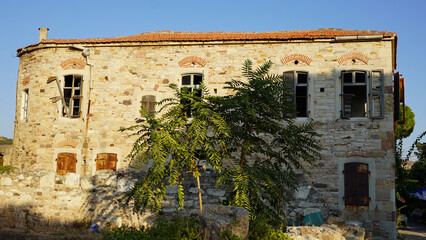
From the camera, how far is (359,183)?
11.0 metres

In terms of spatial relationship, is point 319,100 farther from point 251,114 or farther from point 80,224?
point 80,224

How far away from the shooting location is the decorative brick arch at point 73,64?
12.9 m

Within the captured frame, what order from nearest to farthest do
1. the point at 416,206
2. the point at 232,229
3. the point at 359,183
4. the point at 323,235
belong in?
the point at 232,229, the point at 323,235, the point at 359,183, the point at 416,206

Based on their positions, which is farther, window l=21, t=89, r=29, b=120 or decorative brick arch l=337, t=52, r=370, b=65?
window l=21, t=89, r=29, b=120

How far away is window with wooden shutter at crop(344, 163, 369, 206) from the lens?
36.0ft

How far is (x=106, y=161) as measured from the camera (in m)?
12.3

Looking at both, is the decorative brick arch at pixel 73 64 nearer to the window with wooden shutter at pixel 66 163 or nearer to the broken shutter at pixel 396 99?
the window with wooden shutter at pixel 66 163

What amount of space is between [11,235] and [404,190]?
14.2 metres

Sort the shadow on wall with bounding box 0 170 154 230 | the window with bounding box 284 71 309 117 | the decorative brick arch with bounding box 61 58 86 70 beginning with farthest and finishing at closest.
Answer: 1. the decorative brick arch with bounding box 61 58 86 70
2. the window with bounding box 284 71 309 117
3. the shadow on wall with bounding box 0 170 154 230

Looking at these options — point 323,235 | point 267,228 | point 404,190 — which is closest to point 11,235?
point 267,228

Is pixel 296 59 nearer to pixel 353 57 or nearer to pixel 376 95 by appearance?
pixel 353 57

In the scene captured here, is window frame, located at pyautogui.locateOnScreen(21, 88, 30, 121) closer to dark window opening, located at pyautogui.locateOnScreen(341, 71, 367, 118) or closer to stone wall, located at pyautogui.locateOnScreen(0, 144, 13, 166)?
stone wall, located at pyautogui.locateOnScreen(0, 144, 13, 166)

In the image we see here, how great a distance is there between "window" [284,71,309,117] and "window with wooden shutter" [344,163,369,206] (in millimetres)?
2147

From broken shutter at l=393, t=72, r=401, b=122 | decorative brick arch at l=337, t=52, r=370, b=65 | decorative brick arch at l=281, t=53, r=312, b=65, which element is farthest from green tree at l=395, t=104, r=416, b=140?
decorative brick arch at l=281, t=53, r=312, b=65
